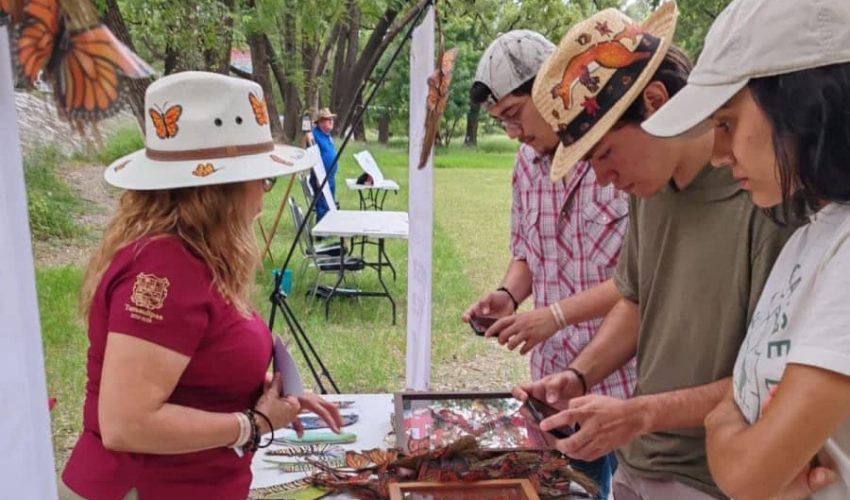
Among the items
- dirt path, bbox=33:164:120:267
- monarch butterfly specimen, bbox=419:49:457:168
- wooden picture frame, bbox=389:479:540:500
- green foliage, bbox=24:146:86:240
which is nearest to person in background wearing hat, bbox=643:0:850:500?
wooden picture frame, bbox=389:479:540:500

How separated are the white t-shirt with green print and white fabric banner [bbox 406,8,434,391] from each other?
184cm

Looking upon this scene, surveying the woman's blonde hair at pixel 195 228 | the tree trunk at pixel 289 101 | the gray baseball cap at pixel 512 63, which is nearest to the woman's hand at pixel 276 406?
the woman's blonde hair at pixel 195 228

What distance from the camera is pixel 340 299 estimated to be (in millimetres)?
6262

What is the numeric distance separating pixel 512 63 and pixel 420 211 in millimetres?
929

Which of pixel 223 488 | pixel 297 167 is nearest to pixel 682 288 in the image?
pixel 297 167

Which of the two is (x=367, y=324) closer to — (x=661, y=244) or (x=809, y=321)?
(x=661, y=244)

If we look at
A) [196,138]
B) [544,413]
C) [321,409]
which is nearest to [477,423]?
[544,413]

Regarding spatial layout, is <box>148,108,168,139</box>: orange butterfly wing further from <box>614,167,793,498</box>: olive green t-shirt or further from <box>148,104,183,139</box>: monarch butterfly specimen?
<box>614,167,793,498</box>: olive green t-shirt

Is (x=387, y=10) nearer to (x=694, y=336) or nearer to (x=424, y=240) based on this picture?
(x=424, y=240)

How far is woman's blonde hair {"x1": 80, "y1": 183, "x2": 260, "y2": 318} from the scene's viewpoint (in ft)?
4.29

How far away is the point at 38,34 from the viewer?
2.95ft

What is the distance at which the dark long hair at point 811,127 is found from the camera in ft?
2.58

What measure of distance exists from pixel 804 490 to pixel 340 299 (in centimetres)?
549

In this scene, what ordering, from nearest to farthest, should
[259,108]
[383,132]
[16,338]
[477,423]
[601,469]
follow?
[16,338] → [259,108] → [477,423] → [601,469] → [383,132]
